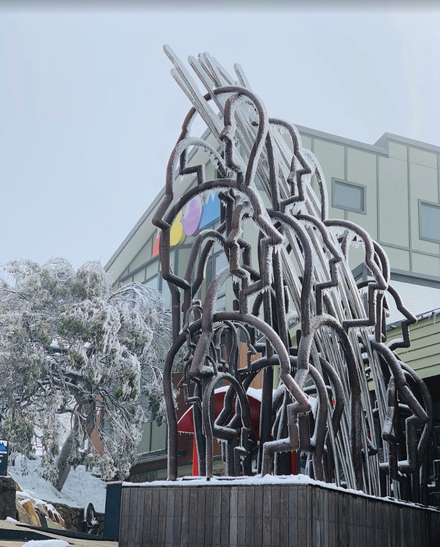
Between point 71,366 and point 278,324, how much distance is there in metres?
12.6

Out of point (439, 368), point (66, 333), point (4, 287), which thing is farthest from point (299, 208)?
point (4, 287)

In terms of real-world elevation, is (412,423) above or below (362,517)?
above

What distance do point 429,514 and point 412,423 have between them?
2.66 feet

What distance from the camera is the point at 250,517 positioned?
17.5ft

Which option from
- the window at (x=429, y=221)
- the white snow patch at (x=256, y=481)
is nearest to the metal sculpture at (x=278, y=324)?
the white snow patch at (x=256, y=481)

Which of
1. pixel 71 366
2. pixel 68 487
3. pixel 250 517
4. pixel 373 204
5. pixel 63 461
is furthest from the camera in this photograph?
pixel 373 204

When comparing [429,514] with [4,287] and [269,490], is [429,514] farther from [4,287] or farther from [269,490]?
[4,287]

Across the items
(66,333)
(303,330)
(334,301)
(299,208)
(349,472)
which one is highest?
(66,333)

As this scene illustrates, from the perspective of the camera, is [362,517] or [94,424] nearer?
[362,517]

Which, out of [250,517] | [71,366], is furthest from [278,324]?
[71,366]

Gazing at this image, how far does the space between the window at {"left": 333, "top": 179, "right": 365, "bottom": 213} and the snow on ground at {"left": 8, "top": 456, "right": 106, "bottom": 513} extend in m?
9.54

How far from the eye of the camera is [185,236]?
2216 cm

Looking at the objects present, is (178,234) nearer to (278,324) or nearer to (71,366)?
(71,366)

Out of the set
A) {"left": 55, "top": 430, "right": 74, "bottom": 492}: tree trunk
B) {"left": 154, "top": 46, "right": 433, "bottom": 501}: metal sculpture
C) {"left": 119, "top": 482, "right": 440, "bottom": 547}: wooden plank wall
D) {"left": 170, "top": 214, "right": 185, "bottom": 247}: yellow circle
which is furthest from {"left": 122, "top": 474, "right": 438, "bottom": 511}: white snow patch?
{"left": 170, "top": 214, "right": 185, "bottom": 247}: yellow circle
